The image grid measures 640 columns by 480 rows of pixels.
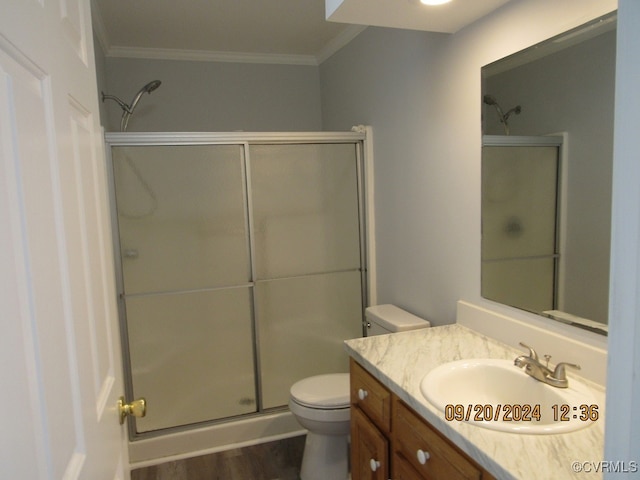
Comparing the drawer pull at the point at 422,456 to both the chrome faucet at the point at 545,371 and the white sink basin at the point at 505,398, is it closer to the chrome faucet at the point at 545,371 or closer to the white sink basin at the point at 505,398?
the white sink basin at the point at 505,398

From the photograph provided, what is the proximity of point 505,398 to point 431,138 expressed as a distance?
3.85ft

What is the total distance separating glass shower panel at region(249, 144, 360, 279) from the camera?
266 centimetres

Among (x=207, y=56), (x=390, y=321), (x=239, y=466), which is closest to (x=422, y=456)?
(x=390, y=321)

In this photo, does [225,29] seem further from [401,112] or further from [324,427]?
[324,427]

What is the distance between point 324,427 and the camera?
84.0 inches

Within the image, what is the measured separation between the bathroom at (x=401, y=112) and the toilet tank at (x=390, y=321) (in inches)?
2.4

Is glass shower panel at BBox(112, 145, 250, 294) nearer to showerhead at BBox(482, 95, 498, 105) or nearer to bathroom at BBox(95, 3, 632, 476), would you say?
bathroom at BBox(95, 3, 632, 476)

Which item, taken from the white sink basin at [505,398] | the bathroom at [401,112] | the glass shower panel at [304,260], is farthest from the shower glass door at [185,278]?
the white sink basin at [505,398]

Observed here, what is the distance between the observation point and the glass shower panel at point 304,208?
266cm

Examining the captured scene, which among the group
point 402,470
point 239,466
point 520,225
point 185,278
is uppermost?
point 520,225

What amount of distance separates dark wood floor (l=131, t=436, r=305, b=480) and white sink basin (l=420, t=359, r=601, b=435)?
1.31m

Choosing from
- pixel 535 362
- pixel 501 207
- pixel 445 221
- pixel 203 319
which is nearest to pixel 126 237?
pixel 203 319

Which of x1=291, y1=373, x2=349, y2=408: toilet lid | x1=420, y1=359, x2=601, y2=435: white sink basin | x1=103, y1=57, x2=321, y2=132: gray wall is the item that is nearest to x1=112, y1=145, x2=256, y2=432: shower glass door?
x1=291, y1=373, x2=349, y2=408: toilet lid

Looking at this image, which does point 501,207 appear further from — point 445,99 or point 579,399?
point 579,399
